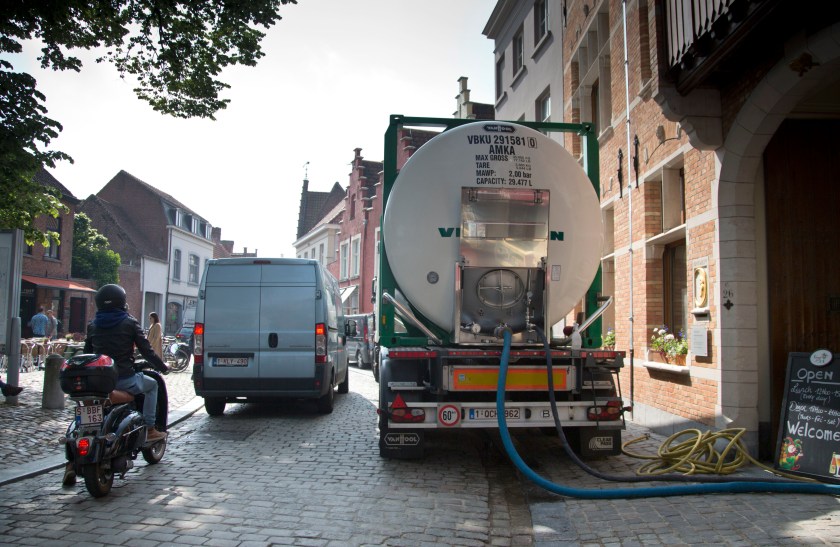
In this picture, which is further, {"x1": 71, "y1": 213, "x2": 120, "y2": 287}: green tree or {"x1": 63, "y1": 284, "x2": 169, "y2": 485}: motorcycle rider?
{"x1": 71, "y1": 213, "x2": 120, "y2": 287}: green tree

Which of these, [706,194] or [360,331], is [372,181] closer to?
[360,331]

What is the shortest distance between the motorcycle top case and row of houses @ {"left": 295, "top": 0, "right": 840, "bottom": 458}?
19.2ft

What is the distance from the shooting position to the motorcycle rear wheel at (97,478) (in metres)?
5.04

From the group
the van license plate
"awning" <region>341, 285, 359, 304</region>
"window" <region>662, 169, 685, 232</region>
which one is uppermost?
"awning" <region>341, 285, 359, 304</region>

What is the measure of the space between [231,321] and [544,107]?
10.2 metres

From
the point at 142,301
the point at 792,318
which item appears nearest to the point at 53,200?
the point at 792,318

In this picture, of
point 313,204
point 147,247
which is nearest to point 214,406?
point 147,247

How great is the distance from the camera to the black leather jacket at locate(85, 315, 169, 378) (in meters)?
5.76

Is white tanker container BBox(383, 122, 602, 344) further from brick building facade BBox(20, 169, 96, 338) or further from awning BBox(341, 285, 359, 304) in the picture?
awning BBox(341, 285, 359, 304)

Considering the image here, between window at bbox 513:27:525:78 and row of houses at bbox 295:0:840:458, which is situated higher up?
window at bbox 513:27:525:78

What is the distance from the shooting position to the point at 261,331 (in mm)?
9680

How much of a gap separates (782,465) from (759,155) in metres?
3.04

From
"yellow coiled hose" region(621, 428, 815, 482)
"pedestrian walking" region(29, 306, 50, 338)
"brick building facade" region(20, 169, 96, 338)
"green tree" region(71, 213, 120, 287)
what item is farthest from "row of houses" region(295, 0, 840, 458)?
"green tree" region(71, 213, 120, 287)

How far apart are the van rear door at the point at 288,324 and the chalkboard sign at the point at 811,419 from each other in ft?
19.7
